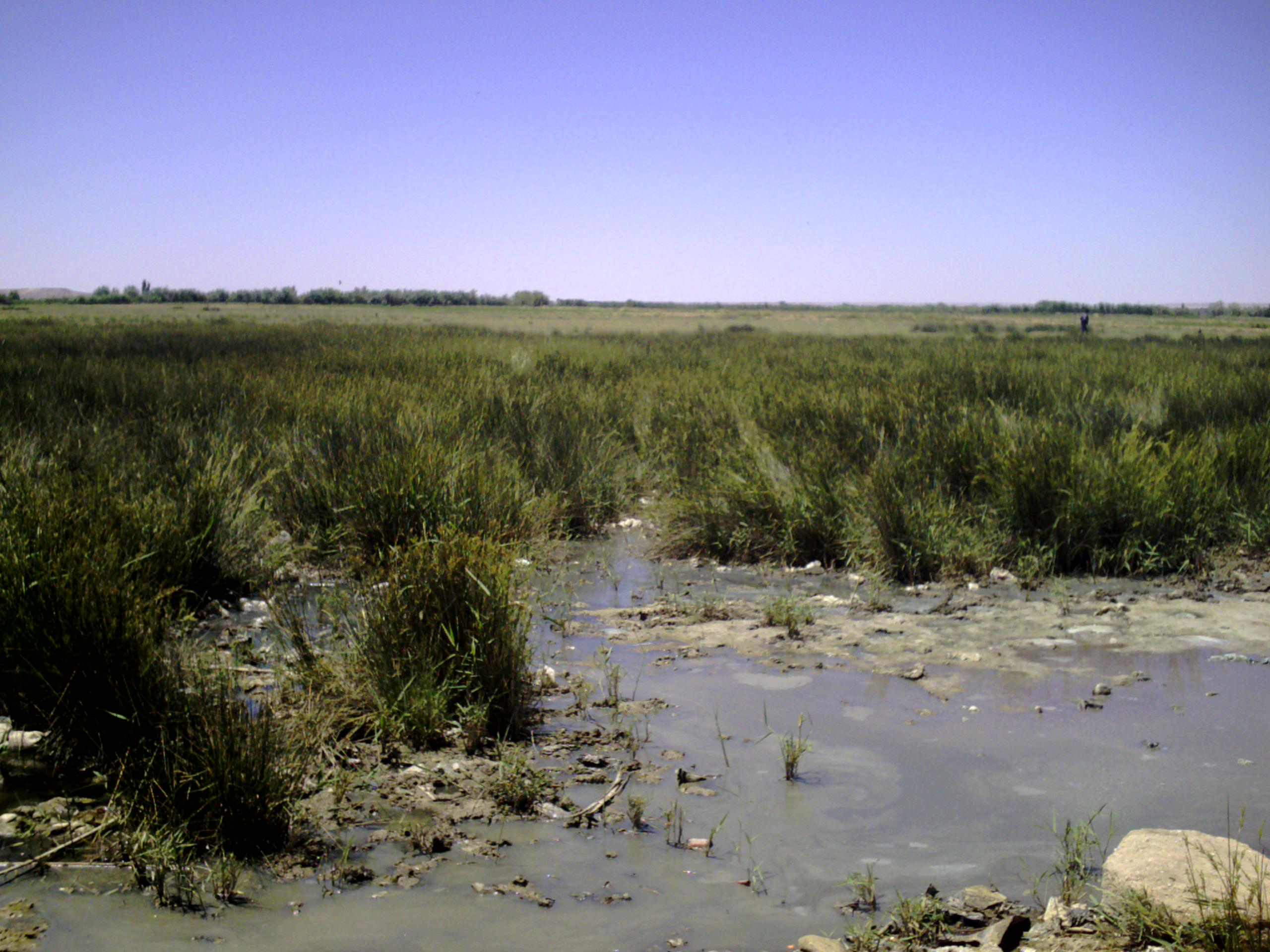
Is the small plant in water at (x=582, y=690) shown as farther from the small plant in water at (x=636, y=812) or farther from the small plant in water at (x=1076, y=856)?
the small plant in water at (x=1076, y=856)

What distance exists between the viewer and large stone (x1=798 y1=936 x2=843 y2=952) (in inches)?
104

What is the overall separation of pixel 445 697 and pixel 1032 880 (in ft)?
8.39

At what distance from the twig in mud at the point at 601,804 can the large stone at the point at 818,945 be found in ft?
3.46

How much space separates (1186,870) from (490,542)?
3.26 meters

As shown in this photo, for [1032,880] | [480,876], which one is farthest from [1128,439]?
[480,876]

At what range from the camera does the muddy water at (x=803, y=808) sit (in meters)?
2.81

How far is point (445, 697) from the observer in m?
4.31

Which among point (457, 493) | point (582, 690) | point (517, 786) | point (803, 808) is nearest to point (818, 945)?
point (803, 808)

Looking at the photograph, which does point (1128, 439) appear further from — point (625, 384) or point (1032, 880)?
point (625, 384)

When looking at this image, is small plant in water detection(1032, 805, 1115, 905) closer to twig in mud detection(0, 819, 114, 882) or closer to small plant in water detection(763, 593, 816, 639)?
small plant in water detection(763, 593, 816, 639)

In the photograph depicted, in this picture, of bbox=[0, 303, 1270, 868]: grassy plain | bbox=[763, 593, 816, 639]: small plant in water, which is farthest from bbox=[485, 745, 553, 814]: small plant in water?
bbox=[763, 593, 816, 639]: small plant in water

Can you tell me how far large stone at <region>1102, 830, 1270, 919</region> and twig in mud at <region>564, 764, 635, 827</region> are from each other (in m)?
1.74

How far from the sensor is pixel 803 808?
11.9 ft

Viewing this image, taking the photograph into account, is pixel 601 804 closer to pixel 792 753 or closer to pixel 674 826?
pixel 674 826
